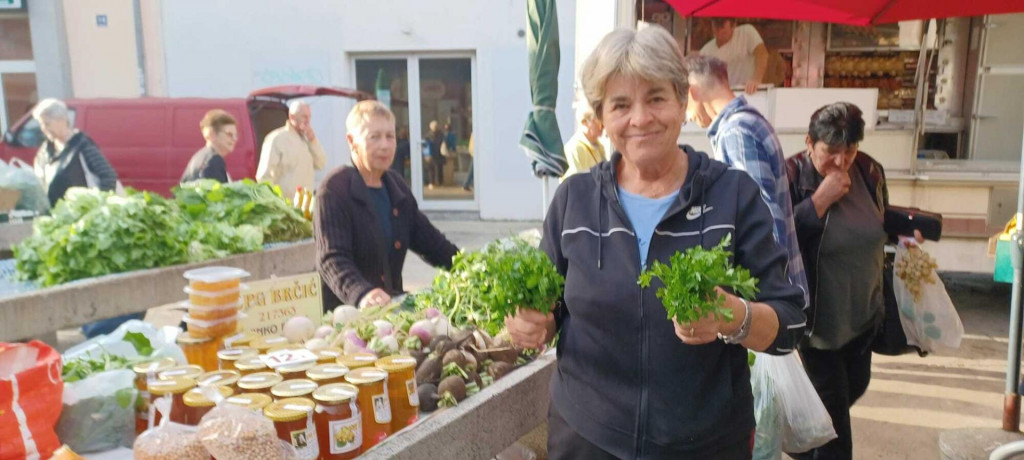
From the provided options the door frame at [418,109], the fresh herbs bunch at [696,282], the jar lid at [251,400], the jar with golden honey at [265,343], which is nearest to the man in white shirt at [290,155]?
→ the jar with golden honey at [265,343]

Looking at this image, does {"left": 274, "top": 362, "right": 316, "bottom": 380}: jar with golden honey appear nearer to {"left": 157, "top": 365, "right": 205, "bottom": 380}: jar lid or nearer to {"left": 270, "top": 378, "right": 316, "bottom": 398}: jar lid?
{"left": 270, "top": 378, "right": 316, "bottom": 398}: jar lid

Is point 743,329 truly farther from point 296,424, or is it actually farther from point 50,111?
point 50,111

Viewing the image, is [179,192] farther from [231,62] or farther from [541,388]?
[231,62]

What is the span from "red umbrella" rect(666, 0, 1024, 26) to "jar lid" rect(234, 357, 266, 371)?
4642 mm

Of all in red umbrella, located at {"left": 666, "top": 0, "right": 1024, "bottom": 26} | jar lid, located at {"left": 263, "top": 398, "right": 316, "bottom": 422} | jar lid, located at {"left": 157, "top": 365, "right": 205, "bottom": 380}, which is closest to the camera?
jar lid, located at {"left": 263, "top": 398, "right": 316, "bottom": 422}

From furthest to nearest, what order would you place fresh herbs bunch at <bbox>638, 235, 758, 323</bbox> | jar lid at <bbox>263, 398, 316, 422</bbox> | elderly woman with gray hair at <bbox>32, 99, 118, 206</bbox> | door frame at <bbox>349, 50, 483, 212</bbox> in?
1. door frame at <bbox>349, 50, 483, 212</bbox>
2. elderly woman with gray hair at <bbox>32, 99, 118, 206</bbox>
3. jar lid at <bbox>263, 398, 316, 422</bbox>
4. fresh herbs bunch at <bbox>638, 235, 758, 323</bbox>

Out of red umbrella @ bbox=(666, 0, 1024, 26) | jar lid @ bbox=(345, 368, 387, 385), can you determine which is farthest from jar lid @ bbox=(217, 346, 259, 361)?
red umbrella @ bbox=(666, 0, 1024, 26)

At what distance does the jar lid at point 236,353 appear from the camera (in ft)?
7.07

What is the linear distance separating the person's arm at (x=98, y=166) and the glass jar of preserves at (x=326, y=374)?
5.10 meters

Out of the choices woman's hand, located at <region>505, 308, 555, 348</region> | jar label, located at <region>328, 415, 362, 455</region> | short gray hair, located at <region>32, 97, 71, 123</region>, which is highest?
short gray hair, located at <region>32, 97, 71, 123</region>

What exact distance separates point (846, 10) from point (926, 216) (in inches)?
116

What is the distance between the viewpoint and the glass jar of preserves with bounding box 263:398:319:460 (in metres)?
1.72

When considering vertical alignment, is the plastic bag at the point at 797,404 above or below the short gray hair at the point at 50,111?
below

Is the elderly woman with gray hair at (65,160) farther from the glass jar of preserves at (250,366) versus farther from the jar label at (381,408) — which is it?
the jar label at (381,408)
